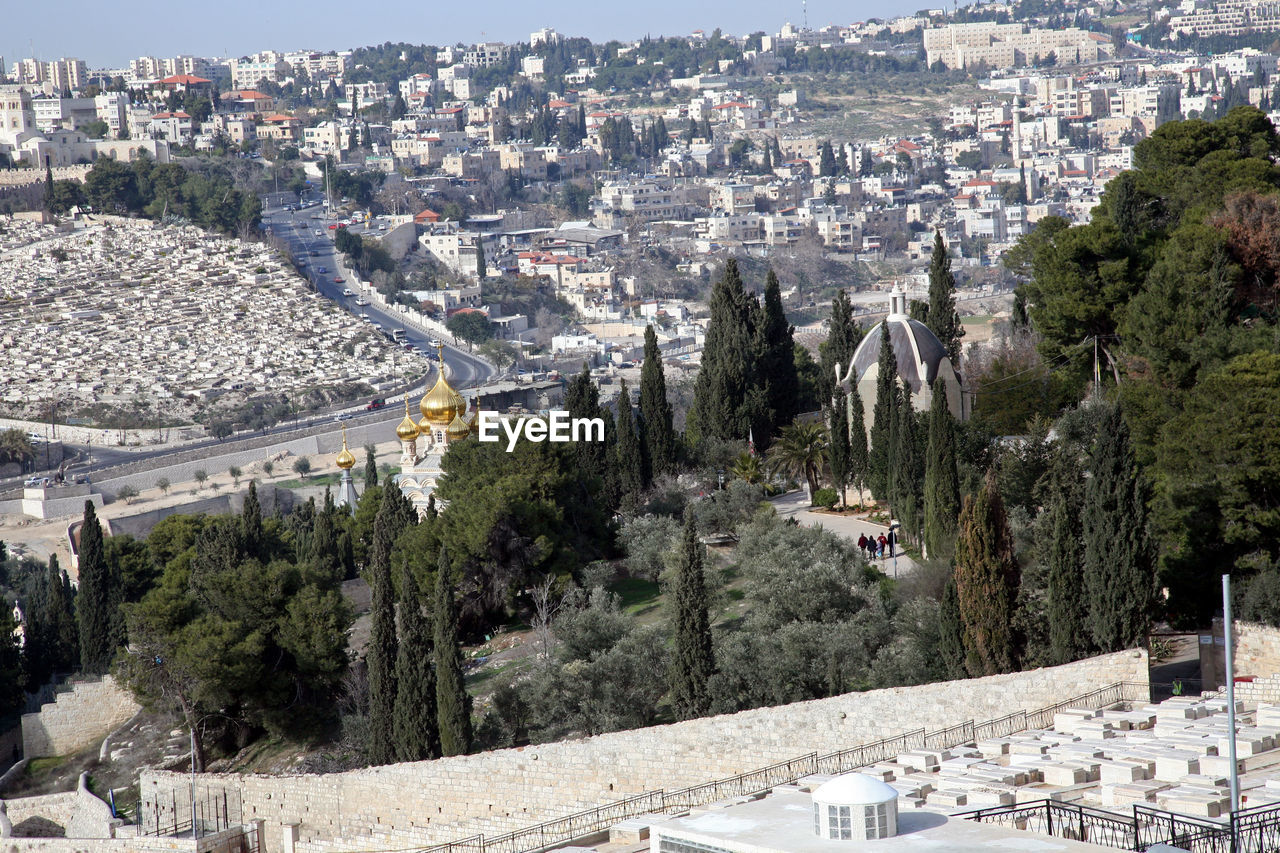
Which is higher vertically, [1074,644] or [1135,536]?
[1135,536]

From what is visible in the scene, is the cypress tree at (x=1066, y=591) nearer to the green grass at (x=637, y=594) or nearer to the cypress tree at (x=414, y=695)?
the cypress tree at (x=414, y=695)

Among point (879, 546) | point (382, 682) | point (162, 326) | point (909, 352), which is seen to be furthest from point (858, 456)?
point (162, 326)

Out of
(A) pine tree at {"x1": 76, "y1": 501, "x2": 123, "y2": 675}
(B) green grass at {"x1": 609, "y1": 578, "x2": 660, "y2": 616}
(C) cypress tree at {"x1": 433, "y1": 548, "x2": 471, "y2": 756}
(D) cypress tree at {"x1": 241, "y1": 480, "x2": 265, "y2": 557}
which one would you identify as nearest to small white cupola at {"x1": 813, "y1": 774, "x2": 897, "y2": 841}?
(C) cypress tree at {"x1": 433, "y1": 548, "x2": 471, "y2": 756}

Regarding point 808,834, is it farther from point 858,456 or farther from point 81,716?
point 81,716

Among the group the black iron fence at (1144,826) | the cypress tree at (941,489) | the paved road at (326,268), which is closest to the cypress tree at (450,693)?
the cypress tree at (941,489)

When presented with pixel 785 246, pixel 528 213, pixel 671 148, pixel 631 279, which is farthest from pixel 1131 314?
pixel 671 148

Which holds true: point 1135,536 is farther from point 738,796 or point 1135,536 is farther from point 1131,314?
point 1131,314
